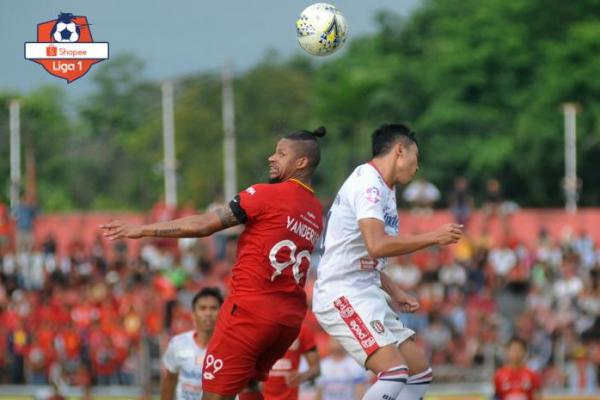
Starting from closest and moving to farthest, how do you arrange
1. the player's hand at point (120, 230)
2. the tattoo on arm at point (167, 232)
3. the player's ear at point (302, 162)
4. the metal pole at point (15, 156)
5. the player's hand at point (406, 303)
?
the player's hand at point (120, 230)
the tattoo on arm at point (167, 232)
the player's ear at point (302, 162)
the player's hand at point (406, 303)
the metal pole at point (15, 156)

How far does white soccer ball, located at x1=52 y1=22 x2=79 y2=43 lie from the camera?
35.9 feet

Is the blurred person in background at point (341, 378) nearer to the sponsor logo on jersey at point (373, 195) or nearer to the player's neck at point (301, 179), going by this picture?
the player's neck at point (301, 179)

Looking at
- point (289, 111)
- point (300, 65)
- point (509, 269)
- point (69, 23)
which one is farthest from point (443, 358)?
point (300, 65)

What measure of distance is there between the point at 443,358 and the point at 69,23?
1356 cm

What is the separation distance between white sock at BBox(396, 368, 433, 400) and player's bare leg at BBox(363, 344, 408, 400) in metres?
0.33

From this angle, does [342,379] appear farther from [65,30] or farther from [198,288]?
[198,288]

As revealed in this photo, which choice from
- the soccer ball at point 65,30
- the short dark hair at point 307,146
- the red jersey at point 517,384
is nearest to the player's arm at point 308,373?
the short dark hair at point 307,146

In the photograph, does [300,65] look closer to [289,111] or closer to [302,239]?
[289,111]

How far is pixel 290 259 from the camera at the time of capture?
352 inches

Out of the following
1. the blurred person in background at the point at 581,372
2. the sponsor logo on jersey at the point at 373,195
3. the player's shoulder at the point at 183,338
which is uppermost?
the sponsor logo on jersey at the point at 373,195

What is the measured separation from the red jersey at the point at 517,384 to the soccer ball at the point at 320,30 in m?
5.20

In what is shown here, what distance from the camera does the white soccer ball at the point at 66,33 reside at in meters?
10.9

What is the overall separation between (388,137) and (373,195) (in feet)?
1.94

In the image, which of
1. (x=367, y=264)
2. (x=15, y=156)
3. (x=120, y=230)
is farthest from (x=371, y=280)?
(x=15, y=156)
